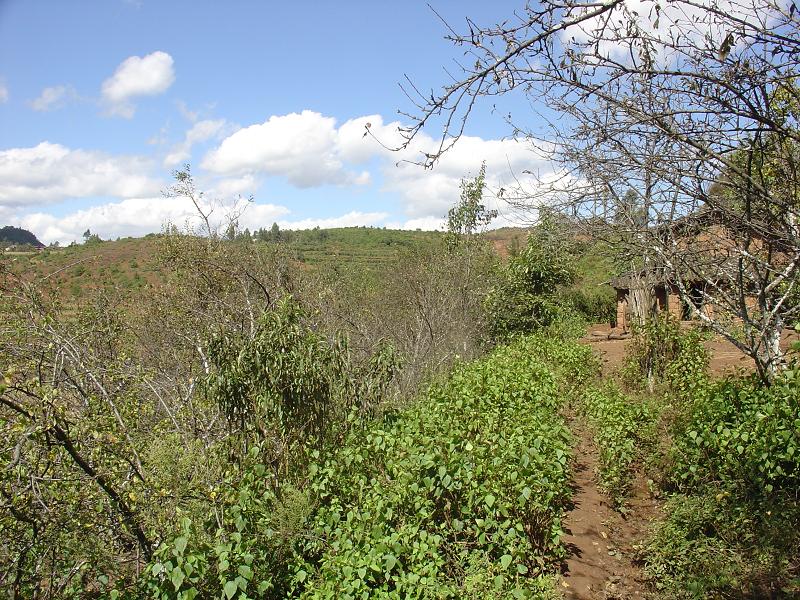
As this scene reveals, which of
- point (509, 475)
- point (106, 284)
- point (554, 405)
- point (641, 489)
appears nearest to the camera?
point (509, 475)

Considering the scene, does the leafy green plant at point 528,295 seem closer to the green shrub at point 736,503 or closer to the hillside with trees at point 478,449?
the hillside with trees at point 478,449

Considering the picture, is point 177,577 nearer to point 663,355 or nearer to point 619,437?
point 619,437

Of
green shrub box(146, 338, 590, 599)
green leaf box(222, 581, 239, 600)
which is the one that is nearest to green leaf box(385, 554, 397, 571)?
green shrub box(146, 338, 590, 599)

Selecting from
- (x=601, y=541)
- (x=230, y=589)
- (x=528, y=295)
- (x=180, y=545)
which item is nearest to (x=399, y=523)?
(x=230, y=589)

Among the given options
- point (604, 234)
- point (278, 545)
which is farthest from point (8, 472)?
point (604, 234)

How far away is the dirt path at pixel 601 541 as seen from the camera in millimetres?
4121

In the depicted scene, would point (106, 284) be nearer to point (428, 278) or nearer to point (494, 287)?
point (428, 278)

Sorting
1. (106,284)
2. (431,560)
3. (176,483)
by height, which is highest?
(106,284)

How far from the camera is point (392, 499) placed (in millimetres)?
3990

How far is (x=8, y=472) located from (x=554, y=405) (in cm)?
519

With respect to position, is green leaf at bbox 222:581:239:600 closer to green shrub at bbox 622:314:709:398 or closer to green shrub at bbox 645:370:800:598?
green shrub at bbox 645:370:800:598

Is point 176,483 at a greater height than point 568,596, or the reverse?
point 176,483

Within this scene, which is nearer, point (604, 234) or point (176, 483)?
point (176, 483)

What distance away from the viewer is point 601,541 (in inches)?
188
